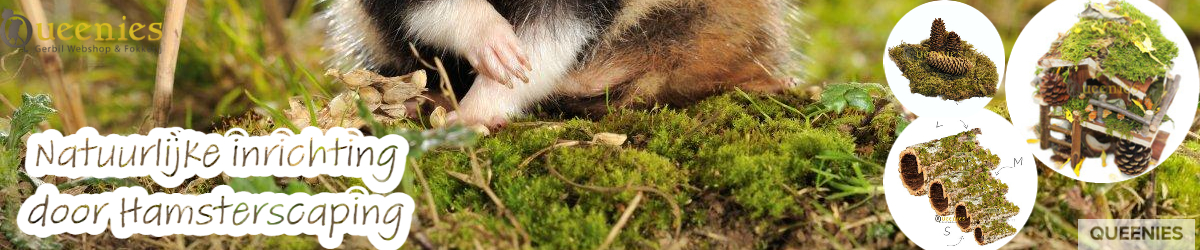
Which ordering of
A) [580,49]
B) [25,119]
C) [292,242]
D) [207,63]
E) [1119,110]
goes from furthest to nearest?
[207,63] < [580,49] < [25,119] < [1119,110] < [292,242]

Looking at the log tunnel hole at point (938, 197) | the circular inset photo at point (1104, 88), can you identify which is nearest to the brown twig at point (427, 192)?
the log tunnel hole at point (938, 197)

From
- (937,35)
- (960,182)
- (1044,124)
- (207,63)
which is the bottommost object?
(207,63)

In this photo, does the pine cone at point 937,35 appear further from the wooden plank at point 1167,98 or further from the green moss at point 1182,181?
Answer: the green moss at point 1182,181

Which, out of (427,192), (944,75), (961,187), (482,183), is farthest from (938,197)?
(427,192)

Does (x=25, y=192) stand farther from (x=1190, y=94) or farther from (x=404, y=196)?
(x=1190, y=94)

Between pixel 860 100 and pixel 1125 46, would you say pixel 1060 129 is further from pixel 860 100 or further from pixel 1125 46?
pixel 860 100

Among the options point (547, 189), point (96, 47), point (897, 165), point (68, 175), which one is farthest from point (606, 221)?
point (96, 47)
